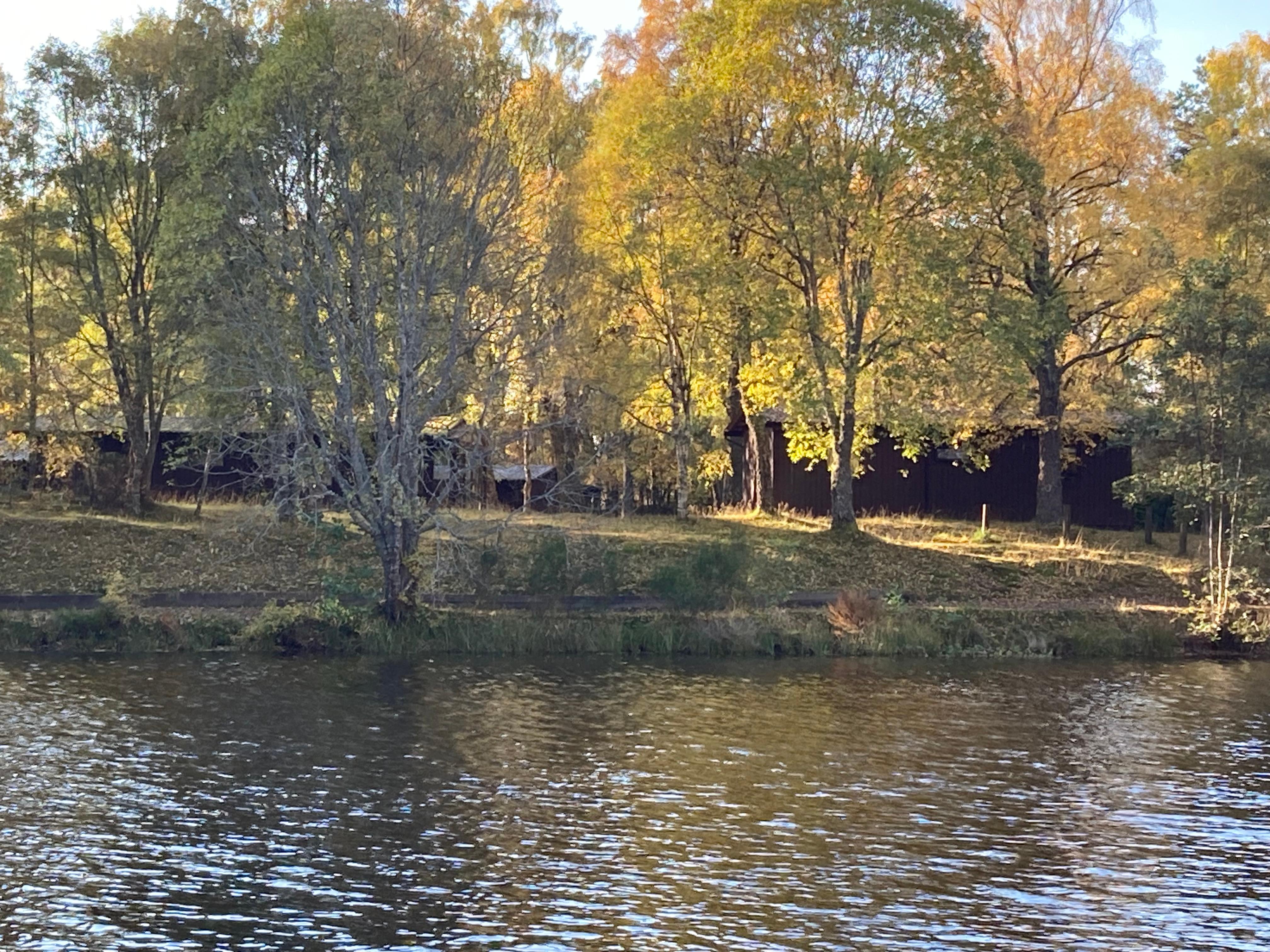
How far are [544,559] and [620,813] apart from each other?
15.9 m

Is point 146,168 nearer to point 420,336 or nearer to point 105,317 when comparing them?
point 105,317

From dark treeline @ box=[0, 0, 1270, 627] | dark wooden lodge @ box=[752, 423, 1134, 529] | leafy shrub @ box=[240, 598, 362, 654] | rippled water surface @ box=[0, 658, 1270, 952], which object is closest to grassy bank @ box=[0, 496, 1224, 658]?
leafy shrub @ box=[240, 598, 362, 654]

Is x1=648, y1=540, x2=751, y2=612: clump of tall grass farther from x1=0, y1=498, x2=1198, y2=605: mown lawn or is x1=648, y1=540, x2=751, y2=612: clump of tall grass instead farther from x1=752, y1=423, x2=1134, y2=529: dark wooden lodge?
x1=752, y1=423, x2=1134, y2=529: dark wooden lodge

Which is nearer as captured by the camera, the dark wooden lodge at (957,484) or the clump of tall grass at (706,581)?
the clump of tall grass at (706,581)

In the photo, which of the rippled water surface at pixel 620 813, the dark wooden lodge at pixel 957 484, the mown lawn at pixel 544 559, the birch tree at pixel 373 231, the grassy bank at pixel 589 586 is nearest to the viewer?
the rippled water surface at pixel 620 813

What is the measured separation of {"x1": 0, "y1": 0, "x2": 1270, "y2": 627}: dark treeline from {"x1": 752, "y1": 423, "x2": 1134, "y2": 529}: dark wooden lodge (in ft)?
4.45

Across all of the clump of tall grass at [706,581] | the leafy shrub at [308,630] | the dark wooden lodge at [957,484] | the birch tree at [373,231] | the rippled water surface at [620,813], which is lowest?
the rippled water surface at [620,813]

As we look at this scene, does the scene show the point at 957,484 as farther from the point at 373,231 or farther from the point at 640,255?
the point at 373,231

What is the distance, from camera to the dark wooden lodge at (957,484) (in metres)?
46.8

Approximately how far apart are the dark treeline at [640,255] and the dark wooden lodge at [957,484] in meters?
1.36

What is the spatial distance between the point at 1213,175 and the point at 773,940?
3478 centimetres

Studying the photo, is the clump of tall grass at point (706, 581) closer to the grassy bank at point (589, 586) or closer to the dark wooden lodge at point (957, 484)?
the grassy bank at point (589, 586)

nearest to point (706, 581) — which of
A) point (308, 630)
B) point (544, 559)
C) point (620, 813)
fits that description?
point (544, 559)

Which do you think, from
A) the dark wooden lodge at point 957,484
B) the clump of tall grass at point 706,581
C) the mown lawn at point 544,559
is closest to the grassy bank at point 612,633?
the clump of tall grass at point 706,581
